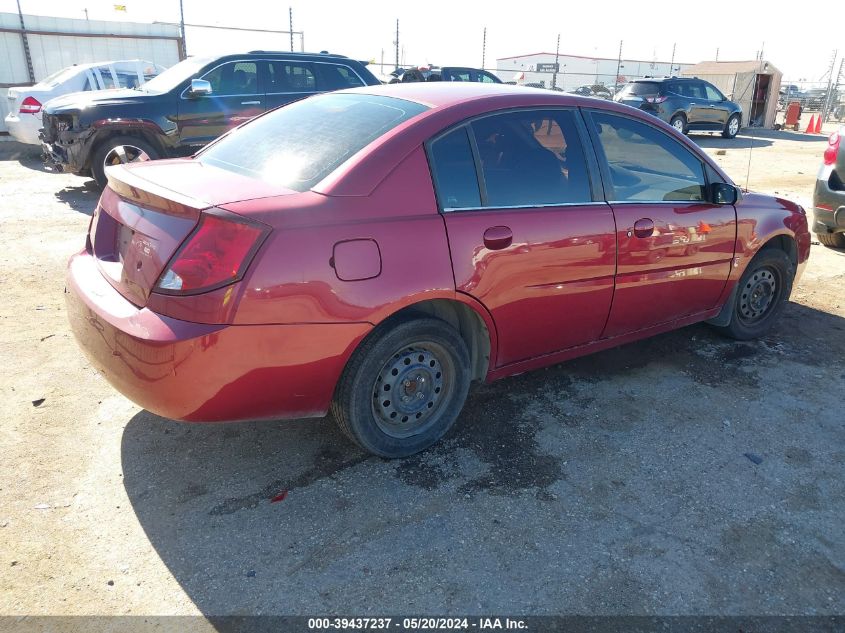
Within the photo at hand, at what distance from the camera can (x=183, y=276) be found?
2529 millimetres

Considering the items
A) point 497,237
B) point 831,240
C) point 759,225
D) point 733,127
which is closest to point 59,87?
point 497,237

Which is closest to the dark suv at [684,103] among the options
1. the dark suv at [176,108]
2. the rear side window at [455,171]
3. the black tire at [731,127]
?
the black tire at [731,127]

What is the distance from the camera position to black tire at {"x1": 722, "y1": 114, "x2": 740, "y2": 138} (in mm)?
20413

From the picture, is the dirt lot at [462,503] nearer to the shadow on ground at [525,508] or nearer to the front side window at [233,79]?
the shadow on ground at [525,508]

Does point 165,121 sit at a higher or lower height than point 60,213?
higher

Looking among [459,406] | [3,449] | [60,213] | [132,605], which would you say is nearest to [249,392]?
[132,605]

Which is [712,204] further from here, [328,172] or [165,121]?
[165,121]

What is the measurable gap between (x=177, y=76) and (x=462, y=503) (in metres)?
8.02

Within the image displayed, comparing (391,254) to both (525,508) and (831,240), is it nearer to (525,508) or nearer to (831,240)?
(525,508)

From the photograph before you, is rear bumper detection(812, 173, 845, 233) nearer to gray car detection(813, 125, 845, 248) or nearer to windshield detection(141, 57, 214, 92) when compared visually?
gray car detection(813, 125, 845, 248)

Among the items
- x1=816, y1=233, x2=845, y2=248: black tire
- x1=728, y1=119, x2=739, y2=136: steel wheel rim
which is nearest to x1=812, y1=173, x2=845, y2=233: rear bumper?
x1=816, y1=233, x2=845, y2=248: black tire

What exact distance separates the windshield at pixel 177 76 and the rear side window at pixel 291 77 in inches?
Result: 32.8

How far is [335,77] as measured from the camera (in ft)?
31.2

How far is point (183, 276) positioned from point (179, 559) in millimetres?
1088
